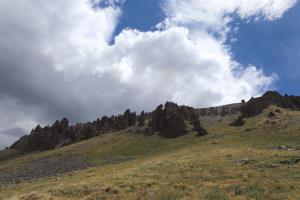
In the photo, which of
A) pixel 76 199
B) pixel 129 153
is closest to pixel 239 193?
pixel 76 199

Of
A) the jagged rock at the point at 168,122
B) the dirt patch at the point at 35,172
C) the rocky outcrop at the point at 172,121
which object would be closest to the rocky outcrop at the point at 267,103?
the rocky outcrop at the point at 172,121

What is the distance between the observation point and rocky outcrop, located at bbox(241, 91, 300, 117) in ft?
466

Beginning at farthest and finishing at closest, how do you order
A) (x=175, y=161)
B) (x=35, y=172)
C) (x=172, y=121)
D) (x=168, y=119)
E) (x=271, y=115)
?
(x=168, y=119) < (x=172, y=121) < (x=271, y=115) < (x=35, y=172) < (x=175, y=161)

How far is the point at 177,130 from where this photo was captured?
421 ft

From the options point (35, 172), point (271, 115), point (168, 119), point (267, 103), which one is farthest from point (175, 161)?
point (267, 103)

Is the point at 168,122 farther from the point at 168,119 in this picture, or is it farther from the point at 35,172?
the point at 35,172

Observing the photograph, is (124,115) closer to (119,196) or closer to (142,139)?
(142,139)

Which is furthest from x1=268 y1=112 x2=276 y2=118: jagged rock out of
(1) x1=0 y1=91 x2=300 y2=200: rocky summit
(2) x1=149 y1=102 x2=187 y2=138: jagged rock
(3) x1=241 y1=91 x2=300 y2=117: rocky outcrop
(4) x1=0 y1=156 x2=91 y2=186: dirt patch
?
(4) x1=0 y1=156 x2=91 y2=186: dirt patch

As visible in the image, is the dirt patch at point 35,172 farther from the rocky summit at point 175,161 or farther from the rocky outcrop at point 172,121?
the rocky outcrop at point 172,121

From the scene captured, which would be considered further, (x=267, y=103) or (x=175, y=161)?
(x=267, y=103)

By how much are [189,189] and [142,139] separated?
97.5 m

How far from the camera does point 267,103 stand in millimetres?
151125

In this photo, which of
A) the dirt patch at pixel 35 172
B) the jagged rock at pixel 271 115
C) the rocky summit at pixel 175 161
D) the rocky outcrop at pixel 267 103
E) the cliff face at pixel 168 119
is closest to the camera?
the rocky summit at pixel 175 161

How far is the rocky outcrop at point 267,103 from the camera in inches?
5595
